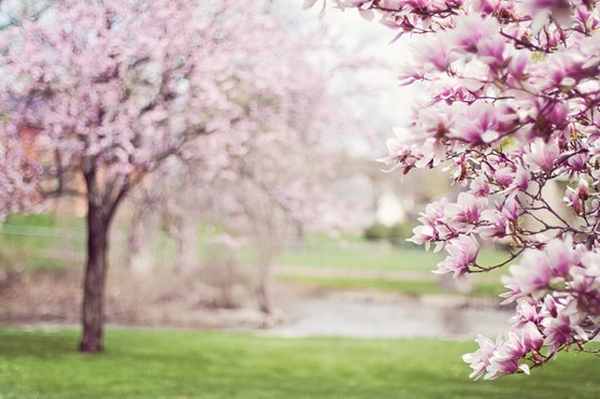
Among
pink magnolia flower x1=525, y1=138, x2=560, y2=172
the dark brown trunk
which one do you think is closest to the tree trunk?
pink magnolia flower x1=525, y1=138, x2=560, y2=172

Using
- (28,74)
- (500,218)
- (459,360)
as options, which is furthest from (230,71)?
(500,218)

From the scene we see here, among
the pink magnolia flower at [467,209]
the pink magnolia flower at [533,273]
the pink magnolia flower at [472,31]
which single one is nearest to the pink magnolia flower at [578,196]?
the pink magnolia flower at [467,209]

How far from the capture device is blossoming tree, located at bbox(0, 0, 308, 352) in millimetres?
7590

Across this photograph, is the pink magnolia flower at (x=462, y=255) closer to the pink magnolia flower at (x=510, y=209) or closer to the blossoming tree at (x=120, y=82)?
the pink magnolia flower at (x=510, y=209)

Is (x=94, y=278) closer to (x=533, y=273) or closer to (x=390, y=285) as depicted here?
(x=533, y=273)

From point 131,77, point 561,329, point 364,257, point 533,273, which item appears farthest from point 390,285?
point 533,273

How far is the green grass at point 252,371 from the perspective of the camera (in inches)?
301

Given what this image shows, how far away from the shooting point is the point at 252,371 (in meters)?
9.43

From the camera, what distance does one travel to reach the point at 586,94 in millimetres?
2338

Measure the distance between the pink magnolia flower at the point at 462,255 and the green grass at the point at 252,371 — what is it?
16.3ft

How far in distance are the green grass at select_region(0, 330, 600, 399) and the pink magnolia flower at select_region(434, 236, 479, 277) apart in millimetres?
4981

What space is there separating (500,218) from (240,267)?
56.6 ft

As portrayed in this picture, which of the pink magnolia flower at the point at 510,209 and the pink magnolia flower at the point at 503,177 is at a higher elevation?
the pink magnolia flower at the point at 503,177

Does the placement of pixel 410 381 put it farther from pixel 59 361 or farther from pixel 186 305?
pixel 186 305
